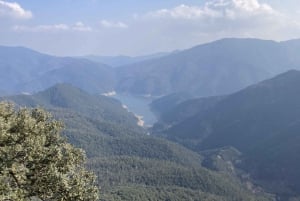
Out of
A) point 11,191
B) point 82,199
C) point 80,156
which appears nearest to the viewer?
point 11,191

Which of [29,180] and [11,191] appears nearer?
[11,191]

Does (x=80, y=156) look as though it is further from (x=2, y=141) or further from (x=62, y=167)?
(x=2, y=141)

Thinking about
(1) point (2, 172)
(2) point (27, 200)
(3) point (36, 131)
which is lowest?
(2) point (27, 200)

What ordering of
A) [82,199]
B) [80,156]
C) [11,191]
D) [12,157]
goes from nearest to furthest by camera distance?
1. [11,191]
2. [12,157]
3. [82,199]
4. [80,156]

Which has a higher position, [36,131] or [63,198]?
[36,131]

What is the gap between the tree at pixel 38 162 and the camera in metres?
31.2

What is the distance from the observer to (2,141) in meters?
32.1

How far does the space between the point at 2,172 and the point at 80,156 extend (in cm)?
712

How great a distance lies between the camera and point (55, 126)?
121 feet

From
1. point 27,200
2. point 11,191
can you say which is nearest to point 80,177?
point 27,200

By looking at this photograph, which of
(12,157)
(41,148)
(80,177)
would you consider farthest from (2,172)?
(80,177)

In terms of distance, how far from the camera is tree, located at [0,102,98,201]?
31.2 meters

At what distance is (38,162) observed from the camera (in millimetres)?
33312

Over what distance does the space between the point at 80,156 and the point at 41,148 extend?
12.8ft
